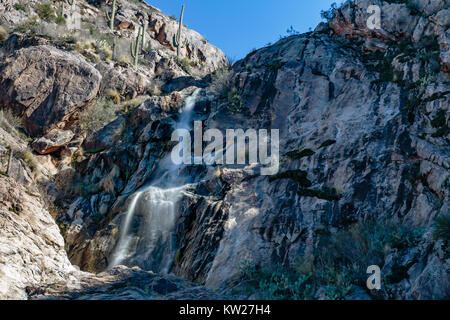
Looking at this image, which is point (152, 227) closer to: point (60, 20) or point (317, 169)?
point (317, 169)

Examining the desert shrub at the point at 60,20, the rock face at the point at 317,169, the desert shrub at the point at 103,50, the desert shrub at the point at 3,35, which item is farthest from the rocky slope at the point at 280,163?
the desert shrub at the point at 60,20

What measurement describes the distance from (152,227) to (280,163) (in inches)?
179

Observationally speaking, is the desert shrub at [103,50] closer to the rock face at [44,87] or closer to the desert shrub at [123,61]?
the desert shrub at [123,61]

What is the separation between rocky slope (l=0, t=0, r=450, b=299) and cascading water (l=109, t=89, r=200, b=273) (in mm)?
284

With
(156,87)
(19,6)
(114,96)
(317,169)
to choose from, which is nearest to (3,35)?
(19,6)

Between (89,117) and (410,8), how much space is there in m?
15.6

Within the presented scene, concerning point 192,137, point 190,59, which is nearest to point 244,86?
point 192,137

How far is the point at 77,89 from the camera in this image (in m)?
18.9

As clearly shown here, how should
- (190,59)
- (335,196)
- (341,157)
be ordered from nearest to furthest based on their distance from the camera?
1. (335,196)
2. (341,157)
3. (190,59)

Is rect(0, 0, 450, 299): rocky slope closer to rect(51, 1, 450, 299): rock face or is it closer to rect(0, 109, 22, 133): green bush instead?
rect(51, 1, 450, 299): rock face

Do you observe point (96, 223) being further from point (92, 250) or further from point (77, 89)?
point (77, 89)

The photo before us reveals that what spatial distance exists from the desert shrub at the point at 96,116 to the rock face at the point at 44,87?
0.45 m

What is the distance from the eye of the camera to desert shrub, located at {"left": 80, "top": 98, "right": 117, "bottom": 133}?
18.9 meters
